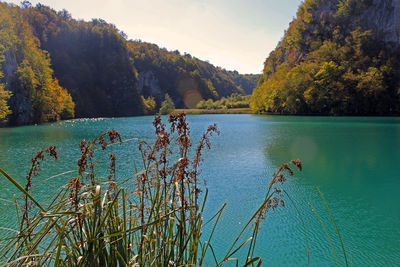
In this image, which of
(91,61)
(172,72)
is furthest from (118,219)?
(172,72)

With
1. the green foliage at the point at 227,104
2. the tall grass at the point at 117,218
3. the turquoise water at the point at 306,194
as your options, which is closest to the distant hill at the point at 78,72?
the green foliage at the point at 227,104

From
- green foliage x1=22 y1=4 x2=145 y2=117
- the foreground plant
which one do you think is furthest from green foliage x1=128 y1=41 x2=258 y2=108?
the foreground plant

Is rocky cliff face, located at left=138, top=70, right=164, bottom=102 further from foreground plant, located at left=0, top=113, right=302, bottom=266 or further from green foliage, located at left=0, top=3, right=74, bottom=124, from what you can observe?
foreground plant, located at left=0, top=113, right=302, bottom=266

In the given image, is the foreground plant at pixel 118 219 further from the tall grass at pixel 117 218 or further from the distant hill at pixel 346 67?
the distant hill at pixel 346 67

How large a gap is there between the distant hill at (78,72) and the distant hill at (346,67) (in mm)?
38910

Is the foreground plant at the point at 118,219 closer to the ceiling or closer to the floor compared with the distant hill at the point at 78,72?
closer to the floor

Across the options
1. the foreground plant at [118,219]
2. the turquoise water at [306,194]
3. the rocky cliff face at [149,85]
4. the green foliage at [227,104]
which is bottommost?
the turquoise water at [306,194]

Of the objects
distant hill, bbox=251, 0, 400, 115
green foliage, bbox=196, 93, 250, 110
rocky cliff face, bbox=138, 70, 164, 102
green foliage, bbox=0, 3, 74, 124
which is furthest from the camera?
rocky cliff face, bbox=138, 70, 164, 102

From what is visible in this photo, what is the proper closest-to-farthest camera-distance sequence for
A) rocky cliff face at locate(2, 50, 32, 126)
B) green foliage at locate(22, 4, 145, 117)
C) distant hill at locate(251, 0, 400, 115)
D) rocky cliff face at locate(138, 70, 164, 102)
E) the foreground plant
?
the foreground plant → rocky cliff face at locate(2, 50, 32, 126) → distant hill at locate(251, 0, 400, 115) → green foliage at locate(22, 4, 145, 117) → rocky cliff face at locate(138, 70, 164, 102)

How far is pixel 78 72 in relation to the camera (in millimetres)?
75375

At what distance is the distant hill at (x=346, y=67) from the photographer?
44.4 m

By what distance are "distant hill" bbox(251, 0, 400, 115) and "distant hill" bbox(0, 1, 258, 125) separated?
128ft

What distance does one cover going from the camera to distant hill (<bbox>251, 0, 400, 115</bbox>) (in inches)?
1748

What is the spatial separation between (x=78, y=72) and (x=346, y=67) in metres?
64.8
